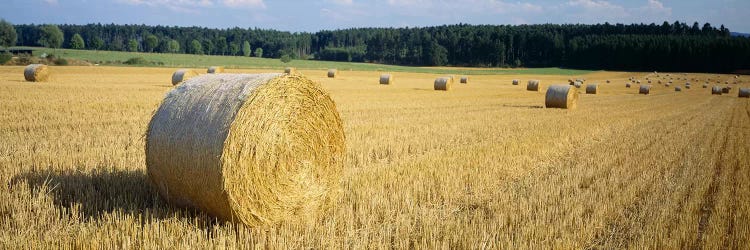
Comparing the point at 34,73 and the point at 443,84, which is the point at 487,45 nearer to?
the point at 443,84

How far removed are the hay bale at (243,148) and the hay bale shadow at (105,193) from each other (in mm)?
133

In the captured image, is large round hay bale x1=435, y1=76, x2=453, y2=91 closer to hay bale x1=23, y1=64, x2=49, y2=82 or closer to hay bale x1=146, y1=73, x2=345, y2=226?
hay bale x1=23, y1=64, x2=49, y2=82

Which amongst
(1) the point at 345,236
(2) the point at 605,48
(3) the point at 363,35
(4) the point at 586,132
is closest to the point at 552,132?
(4) the point at 586,132

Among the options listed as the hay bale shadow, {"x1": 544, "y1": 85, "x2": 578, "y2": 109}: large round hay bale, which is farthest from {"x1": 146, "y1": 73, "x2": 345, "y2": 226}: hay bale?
{"x1": 544, "y1": 85, "x2": 578, "y2": 109}: large round hay bale

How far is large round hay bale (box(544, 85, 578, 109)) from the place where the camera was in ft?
64.7

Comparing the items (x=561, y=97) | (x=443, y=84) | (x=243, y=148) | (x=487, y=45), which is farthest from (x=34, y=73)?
(x=487, y=45)

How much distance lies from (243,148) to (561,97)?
17.2 meters

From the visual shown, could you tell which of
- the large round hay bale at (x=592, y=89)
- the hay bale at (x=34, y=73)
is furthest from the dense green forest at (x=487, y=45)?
the hay bale at (x=34, y=73)

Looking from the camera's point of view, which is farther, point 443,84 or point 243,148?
point 443,84

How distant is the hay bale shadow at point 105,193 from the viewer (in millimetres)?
4707

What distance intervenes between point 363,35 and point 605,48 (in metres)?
81.1

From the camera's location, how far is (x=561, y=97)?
1981 centimetres

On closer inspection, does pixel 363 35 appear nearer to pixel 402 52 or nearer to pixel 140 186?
pixel 402 52

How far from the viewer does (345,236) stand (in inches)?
174
